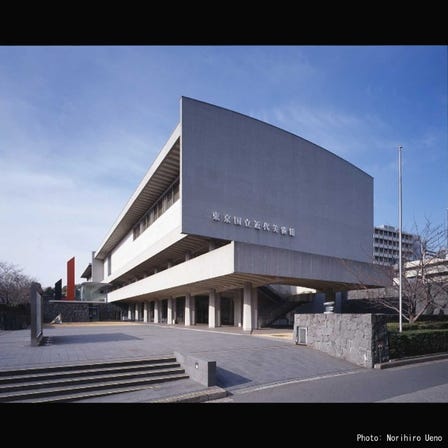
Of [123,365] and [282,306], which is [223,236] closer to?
[282,306]

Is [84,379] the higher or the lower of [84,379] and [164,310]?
the higher

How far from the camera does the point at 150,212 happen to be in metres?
45.0

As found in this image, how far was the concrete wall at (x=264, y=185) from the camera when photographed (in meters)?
28.9

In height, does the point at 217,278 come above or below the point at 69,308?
above

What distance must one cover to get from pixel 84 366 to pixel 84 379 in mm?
781

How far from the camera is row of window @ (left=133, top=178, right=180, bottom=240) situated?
3595cm

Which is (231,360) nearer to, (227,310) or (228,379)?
(228,379)

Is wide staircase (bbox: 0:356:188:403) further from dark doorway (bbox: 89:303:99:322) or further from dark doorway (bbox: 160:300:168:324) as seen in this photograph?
dark doorway (bbox: 89:303:99:322)

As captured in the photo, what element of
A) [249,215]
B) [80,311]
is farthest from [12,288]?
[249,215]

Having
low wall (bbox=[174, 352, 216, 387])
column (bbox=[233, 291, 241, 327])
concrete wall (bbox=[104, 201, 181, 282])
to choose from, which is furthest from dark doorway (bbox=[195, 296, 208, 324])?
low wall (bbox=[174, 352, 216, 387])

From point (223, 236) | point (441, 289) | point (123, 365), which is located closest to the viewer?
point (123, 365)

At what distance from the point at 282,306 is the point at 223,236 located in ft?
37.7

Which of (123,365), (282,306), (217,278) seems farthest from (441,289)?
(123,365)

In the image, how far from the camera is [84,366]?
1080 cm
